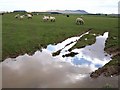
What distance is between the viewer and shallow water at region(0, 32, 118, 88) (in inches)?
711

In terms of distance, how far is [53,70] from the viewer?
71.5ft

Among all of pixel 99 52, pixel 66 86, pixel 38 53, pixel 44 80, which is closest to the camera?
pixel 66 86

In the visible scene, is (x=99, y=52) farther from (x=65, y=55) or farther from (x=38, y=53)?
(x=38, y=53)

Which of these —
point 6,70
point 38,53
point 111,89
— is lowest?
point 111,89

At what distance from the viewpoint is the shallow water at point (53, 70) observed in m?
18.0

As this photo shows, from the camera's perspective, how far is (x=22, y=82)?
18.3m

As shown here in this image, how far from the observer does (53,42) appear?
36344 millimetres

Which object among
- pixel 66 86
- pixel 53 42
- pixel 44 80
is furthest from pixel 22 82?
pixel 53 42

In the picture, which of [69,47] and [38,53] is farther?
[69,47]

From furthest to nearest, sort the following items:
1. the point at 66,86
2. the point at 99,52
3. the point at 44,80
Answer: the point at 99,52 < the point at 44,80 < the point at 66,86

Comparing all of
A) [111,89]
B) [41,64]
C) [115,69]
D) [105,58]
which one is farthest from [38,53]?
[111,89]

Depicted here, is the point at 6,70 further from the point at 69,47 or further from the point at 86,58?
the point at 69,47

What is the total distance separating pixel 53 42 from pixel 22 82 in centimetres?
1833

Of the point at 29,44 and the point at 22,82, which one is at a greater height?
the point at 29,44
